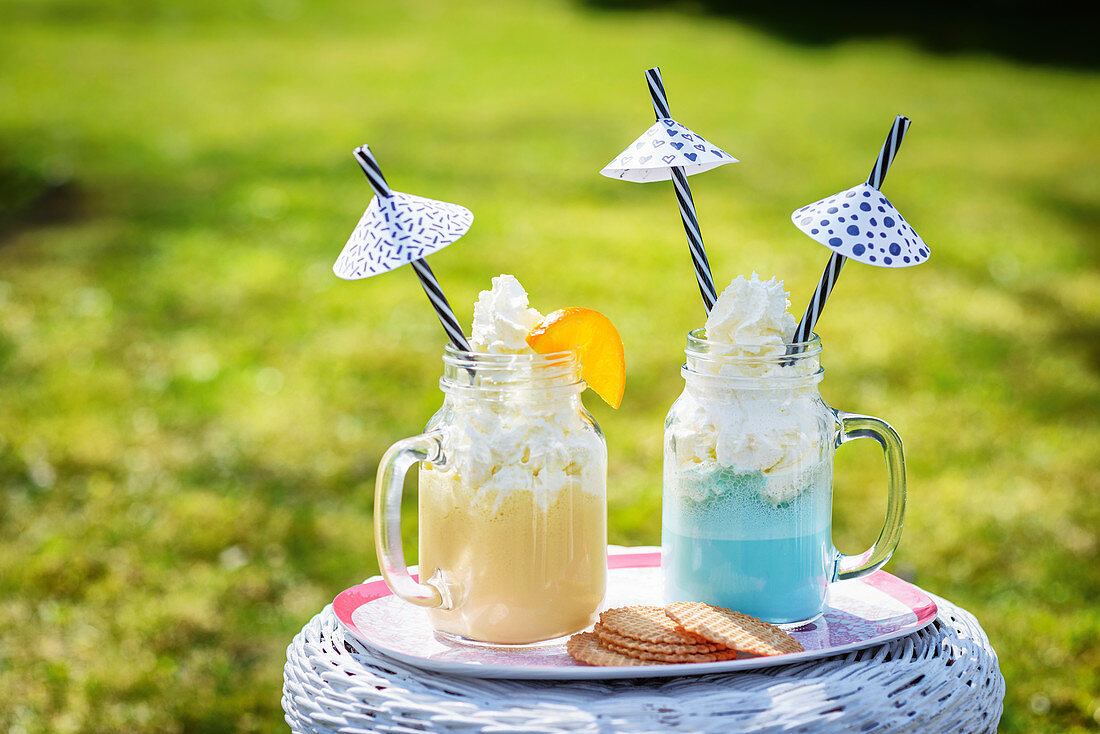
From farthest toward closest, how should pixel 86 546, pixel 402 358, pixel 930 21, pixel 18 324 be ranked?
pixel 930 21, pixel 18 324, pixel 402 358, pixel 86 546

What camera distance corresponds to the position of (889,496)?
1609 mm

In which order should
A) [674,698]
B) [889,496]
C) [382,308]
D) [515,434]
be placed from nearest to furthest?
[674,698]
[515,434]
[889,496]
[382,308]

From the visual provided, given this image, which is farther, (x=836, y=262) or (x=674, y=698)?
(x=836, y=262)

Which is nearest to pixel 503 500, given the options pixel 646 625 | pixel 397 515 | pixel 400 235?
pixel 397 515

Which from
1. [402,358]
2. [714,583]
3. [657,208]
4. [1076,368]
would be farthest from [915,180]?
[714,583]

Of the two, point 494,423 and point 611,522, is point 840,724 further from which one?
point 611,522

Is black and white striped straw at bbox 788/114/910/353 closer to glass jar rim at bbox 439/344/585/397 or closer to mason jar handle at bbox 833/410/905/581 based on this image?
mason jar handle at bbox 833/410/905/581

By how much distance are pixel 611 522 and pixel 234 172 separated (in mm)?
4091

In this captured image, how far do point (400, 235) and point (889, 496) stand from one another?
796 millimetres

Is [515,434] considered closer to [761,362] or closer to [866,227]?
[761,362]

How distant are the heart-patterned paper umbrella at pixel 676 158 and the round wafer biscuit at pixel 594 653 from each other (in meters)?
0.51

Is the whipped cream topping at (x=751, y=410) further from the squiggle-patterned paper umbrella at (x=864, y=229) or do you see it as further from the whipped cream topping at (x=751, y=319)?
the squiggle-patterned paper umbrella at (x=864, y=229)

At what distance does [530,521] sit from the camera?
57.2 inches

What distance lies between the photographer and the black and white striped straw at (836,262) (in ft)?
4.92
